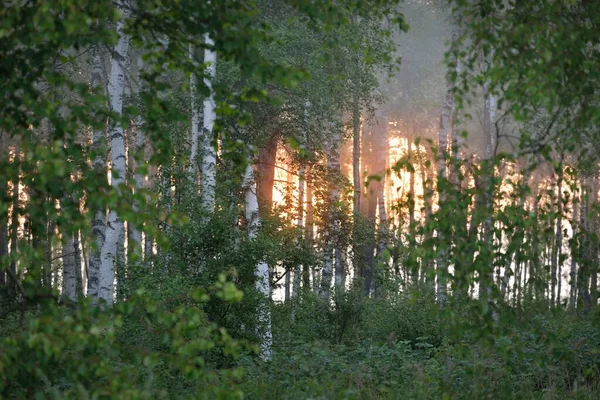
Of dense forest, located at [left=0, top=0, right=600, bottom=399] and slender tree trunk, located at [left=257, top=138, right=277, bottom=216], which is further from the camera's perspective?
slender tree trunk, located at [left=257, top=138, right=277, bottom=216]

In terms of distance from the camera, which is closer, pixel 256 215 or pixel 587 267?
pixel 587 267


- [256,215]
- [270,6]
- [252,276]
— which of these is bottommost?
[252,276]

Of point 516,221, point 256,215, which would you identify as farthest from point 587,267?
point 256,215

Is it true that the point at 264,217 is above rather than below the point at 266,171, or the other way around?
below

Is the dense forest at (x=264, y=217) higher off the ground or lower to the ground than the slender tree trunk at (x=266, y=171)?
lower

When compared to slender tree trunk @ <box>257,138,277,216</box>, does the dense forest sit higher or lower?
lower

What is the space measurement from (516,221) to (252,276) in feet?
28.0

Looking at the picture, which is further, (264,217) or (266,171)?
(266,171)

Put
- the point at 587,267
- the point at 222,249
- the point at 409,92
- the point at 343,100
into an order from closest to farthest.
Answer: the point at 587,267 < the point at 222,249 < the point at 343,100 < the point at 409,92

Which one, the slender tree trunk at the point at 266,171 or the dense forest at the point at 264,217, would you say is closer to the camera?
the dense forest at the point at 264,217

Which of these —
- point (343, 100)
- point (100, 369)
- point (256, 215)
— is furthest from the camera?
point (343, 100)

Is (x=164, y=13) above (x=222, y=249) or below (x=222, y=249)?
above

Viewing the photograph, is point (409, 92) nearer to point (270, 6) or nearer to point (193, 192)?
point (270, 6)

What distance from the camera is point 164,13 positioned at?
207 inches
